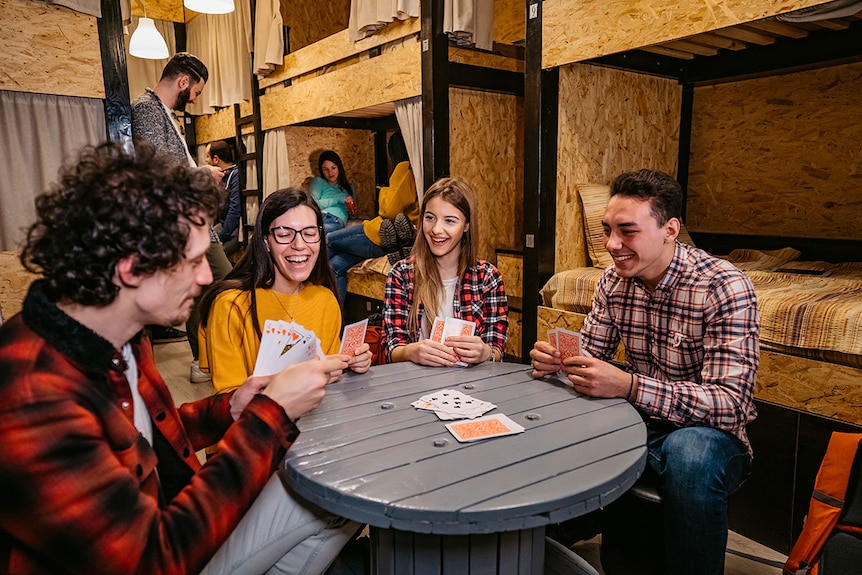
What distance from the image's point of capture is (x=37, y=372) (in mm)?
831

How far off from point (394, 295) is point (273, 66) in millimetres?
4910

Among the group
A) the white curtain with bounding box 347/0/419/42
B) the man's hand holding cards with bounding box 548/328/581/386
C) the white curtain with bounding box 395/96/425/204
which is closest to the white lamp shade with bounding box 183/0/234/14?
the white curtain with bounding box 347/0/419/42

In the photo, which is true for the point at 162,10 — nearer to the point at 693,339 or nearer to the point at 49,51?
the point at 49,51

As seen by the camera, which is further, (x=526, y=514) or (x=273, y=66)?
(x=273, y=66)

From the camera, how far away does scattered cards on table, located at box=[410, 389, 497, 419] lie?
58.5 inches

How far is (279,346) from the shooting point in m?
1.54

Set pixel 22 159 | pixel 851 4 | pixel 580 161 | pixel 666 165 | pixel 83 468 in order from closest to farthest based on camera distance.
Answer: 1. pixel 83 468
2. pixel 851 4
3. pixel 22 159
4. pixel 580 161
5. pixel 666 165

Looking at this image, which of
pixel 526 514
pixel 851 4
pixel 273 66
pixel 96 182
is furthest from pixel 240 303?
pixel 273 66

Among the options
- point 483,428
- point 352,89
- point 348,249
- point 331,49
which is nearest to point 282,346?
point 483,428

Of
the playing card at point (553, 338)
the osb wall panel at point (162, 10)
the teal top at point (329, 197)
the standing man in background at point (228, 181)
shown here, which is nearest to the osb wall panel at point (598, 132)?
the playing card at point (553, 338)

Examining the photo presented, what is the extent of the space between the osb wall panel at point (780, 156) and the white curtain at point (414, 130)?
2095mm

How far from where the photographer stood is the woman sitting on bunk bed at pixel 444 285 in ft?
7.68

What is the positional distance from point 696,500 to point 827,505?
0.41m

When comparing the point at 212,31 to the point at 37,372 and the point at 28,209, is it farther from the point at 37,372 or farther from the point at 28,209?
the point at 37,372
